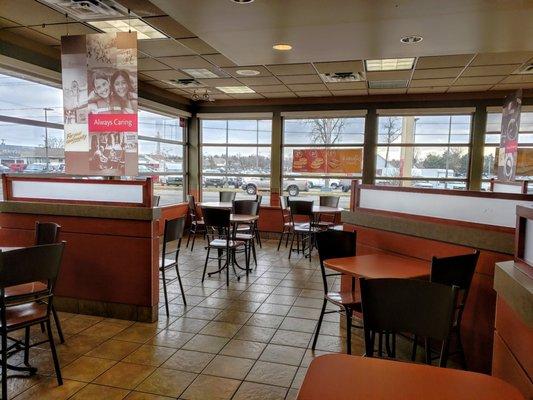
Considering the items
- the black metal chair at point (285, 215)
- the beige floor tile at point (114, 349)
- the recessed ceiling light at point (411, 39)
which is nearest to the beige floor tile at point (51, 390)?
the beige floor tile at point (114, 349)

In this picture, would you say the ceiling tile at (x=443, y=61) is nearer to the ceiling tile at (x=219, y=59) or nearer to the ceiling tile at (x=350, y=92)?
the ceiling tile at (x=350, y=92)

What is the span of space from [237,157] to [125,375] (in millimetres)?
6080

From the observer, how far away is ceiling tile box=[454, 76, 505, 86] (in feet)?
19.0

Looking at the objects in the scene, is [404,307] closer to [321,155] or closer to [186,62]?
[186,62]

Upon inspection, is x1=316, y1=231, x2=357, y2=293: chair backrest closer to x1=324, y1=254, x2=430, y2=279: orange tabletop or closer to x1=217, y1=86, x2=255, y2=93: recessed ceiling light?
x1=324, y1=254, x2=430, y2=279: orange tabletop

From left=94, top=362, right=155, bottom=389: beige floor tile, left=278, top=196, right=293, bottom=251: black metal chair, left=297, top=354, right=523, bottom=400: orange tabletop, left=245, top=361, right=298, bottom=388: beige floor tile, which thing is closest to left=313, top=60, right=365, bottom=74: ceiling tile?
left=278, top=196, right=293, bottom=251: black metal chair

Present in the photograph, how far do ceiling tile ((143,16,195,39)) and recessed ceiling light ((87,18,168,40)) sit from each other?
93mm

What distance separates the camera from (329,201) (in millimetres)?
7266

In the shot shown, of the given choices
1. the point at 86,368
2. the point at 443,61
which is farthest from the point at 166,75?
the point at 86,368

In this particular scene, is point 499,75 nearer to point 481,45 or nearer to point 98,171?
point 481,45

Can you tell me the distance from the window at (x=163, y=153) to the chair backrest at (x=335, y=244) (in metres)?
4.52

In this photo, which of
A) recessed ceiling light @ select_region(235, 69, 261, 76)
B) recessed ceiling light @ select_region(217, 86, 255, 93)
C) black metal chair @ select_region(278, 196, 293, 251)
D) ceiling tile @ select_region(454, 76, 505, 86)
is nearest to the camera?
recessed ceiling light @ select_region(235, 69, 261, 76)

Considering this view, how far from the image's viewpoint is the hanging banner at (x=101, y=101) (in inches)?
135

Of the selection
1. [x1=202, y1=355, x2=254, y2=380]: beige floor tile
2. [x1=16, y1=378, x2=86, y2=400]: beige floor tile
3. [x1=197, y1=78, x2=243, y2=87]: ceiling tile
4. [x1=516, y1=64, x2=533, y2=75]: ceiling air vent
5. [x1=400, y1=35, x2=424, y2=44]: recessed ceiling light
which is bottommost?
[x1=16, y1=378, x2=86, y2=400]: beige floor tile
